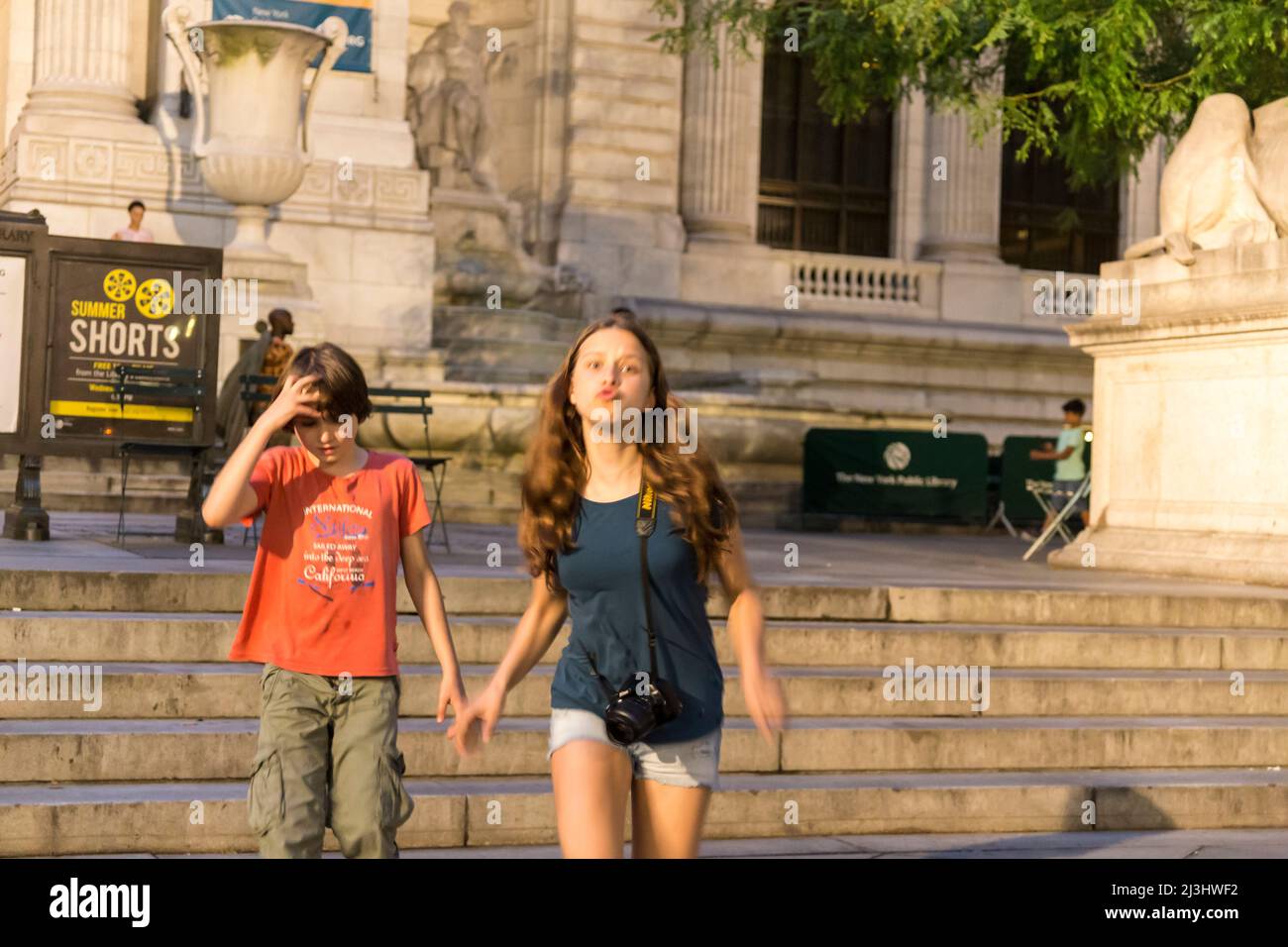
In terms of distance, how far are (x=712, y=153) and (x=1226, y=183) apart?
1872cm

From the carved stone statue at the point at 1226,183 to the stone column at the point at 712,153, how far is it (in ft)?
58.9

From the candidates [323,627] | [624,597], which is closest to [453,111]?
[323,627]

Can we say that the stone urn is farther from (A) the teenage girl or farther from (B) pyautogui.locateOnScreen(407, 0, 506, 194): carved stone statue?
(A) the teenage girl

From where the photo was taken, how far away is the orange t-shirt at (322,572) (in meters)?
5.70

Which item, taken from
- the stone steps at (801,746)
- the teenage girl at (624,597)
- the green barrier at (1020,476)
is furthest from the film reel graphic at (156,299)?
the green barrier at (1020,476)

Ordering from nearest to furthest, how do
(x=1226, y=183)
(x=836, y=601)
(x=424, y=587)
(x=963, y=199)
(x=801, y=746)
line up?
1. (x=424, y=587)
2. (x=801, y=746)
3. (x=836, y=601)
4. (x=1226, y=183)
5. (x=963, y=199)

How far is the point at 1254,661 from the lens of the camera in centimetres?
1135

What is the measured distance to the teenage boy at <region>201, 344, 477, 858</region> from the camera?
5578 millimetres

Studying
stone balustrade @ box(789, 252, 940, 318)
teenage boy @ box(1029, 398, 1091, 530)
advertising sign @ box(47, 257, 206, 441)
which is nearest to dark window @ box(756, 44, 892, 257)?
stone balustrade @ box(789, 252, 940, 318)

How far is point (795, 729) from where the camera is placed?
9422mm

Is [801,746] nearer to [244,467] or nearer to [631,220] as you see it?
[244,467]

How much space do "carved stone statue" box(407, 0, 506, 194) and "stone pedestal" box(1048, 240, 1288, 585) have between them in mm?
A: 15048

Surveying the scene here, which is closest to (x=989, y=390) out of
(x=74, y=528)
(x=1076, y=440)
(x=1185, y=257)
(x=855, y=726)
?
(x=1076, y=440)
